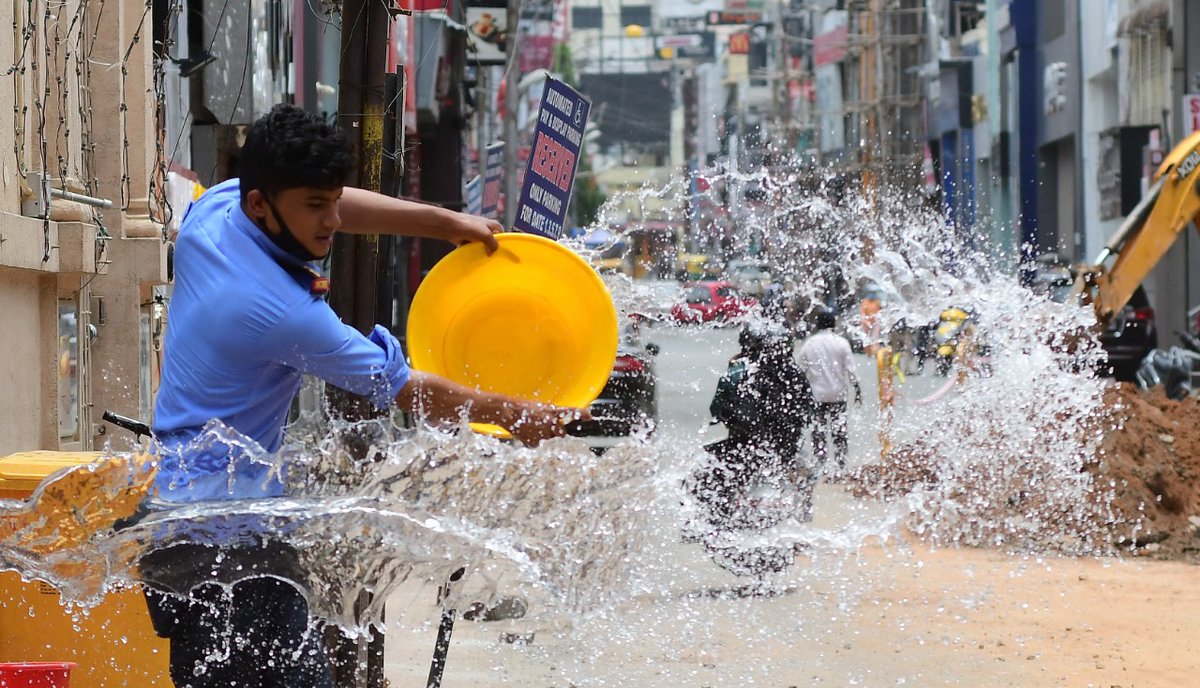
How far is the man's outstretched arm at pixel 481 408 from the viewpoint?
3.81 m

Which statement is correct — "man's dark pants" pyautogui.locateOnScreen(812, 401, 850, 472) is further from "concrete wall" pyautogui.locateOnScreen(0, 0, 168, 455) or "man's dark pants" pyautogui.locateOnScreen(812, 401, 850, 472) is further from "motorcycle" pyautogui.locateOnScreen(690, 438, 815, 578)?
"concrete wall" pyautogui.locateOnScreen(0, 0, 168, 455)

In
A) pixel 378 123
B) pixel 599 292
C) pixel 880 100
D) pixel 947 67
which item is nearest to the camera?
pixel 599 292

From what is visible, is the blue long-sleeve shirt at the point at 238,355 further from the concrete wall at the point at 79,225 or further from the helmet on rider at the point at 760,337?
the helmet on rider at the point at 760,337

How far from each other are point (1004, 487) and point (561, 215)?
19.6 feet

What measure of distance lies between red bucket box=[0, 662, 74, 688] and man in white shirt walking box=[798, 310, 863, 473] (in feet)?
34.4

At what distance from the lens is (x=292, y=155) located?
3533mm

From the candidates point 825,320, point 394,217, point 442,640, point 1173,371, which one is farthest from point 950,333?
point 394,217

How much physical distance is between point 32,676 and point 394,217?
1426 millimetres

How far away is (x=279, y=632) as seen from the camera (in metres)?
3.69

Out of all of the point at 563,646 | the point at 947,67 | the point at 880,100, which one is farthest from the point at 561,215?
the point at 880,100

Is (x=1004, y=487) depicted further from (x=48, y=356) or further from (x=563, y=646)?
(x=48, y=356)

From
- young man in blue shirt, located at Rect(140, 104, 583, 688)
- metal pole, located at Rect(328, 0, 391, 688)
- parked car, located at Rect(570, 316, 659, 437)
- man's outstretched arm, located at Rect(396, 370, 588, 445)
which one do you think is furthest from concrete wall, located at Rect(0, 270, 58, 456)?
parked car, located at Rect(570, 316, 659, 437)

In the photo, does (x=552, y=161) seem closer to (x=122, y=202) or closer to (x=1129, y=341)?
(x=122, y=202)

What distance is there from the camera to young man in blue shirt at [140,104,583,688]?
11.6 feet
